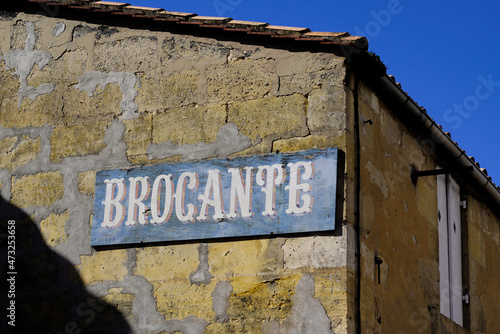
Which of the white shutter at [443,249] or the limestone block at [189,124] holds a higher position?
the limestone block at [189,124]

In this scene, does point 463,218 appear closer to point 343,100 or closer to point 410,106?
point 410,106

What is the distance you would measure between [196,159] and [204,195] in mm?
329

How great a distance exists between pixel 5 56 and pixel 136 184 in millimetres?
1992

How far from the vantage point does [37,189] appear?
7.05 meters

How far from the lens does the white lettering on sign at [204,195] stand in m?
6.15

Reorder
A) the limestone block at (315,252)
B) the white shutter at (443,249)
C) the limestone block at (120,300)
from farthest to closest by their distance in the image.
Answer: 1. the white shutter at (443,249)
2. the limestone block at (120,300)
3. the limestone block at (315,252)

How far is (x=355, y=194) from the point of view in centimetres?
619

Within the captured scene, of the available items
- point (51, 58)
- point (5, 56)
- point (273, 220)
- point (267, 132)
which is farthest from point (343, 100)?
point (5, 56)

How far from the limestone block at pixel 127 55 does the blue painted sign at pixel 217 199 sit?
931mm

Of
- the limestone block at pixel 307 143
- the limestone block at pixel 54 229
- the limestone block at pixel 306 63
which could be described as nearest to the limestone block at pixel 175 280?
the limestone block at pixel 54 229

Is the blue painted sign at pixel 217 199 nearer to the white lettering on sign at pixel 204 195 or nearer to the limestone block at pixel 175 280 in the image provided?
the white lettering on sign at pixel 204 195

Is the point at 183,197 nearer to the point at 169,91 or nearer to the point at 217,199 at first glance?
the point at 217,199

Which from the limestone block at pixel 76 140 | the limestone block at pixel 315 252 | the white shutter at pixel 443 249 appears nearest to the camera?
the limestone block at pixel 315 252

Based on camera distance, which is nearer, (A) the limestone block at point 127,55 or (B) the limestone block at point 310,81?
(B) the limestone block at point 310,81
